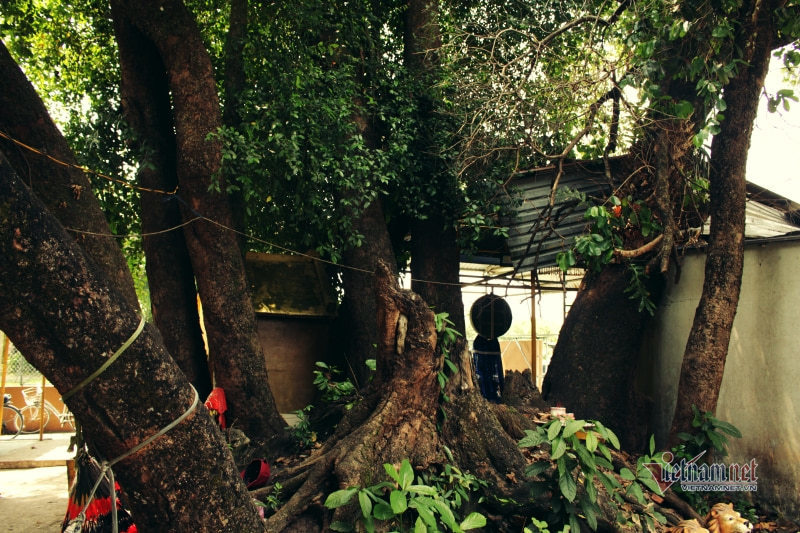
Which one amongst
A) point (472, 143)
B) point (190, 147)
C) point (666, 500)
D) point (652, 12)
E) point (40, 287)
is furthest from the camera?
point (472, 143)

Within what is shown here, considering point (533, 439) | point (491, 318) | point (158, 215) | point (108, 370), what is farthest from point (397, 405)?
point (491, 318)

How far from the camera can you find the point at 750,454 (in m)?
5.95

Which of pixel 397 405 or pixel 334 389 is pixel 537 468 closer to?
pixel 397 405

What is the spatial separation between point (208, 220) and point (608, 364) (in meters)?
4.60

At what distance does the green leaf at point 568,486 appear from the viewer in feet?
12.5

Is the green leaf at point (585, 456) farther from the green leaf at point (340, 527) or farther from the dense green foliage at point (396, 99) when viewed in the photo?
the dense green foliage at point (396, 99)

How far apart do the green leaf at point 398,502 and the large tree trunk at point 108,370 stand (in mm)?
948

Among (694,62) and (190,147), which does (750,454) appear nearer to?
(694,62)

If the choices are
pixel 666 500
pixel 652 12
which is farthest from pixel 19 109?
pixel 666 500

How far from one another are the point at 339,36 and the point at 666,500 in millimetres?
6426

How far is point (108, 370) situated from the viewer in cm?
248

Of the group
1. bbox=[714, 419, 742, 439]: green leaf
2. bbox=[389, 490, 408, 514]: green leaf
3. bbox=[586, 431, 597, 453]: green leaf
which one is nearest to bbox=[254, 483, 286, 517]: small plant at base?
bbox=[389, 490, 408, 514]: green leaf

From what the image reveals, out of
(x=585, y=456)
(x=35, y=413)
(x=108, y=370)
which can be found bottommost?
(x=35, y=413)

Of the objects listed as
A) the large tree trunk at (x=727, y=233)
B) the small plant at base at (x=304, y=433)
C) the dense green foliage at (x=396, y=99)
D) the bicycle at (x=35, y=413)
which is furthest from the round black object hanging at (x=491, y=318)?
the bicycle at (x=35, y=413)
